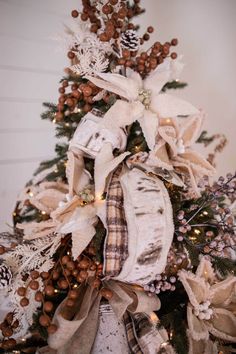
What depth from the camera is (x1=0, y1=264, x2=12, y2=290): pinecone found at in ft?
2.26

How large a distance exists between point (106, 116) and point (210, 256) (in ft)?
1.23

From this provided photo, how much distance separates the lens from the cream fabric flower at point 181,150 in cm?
70

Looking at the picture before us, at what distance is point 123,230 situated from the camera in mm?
665

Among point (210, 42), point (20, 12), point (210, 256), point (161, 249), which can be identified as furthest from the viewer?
point (210, 42)

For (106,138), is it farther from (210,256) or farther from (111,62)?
(210,256)

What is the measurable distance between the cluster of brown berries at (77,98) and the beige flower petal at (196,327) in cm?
49

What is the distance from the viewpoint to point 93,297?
2.57ft

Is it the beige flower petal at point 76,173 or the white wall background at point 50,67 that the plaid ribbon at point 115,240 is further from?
the white wall background at point 50,67

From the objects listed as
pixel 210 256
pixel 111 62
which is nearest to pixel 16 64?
pixel 111 62

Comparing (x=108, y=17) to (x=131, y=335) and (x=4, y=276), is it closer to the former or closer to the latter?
(x=4, y=276)

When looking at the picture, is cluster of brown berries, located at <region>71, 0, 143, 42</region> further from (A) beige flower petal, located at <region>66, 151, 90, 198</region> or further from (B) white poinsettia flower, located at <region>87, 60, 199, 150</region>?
(A) beige flower petal, located at <region>66, 151, 90, 198</region>

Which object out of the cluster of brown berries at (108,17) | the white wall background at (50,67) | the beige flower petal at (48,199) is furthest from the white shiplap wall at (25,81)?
the beige flower petal at (48,199)

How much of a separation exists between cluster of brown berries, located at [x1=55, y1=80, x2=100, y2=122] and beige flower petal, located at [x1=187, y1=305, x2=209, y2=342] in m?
0.49

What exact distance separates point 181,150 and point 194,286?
29 cm
